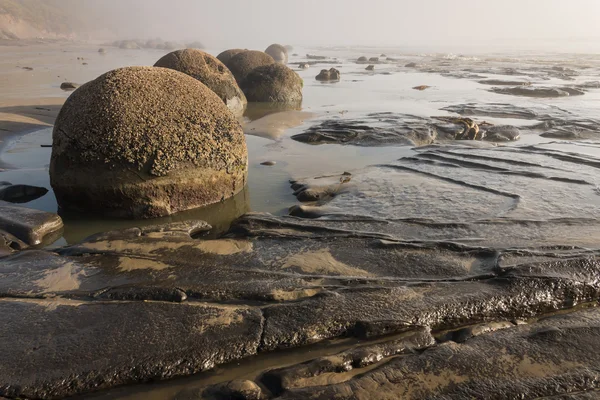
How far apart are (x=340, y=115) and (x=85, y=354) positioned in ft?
30.0

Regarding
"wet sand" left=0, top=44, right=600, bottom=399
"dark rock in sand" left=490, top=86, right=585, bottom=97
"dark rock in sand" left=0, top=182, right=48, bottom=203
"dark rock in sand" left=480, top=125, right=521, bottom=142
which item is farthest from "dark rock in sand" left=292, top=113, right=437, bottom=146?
"dark rock in sand" left=490, top=86, right=585, bottom=97

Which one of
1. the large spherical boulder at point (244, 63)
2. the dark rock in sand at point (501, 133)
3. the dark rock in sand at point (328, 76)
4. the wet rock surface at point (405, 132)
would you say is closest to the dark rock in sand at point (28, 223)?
the wet rock surface at point (405, 132)

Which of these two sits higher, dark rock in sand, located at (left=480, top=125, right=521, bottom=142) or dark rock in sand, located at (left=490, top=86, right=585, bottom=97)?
dark rock in sand, located at (left=490, top=86, right=585, bottom=97)

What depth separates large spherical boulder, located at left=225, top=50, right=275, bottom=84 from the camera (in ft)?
47.0

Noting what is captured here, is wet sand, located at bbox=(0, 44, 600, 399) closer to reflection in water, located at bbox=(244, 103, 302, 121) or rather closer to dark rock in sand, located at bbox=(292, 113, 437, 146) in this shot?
dark rock in sand, located at bbox=(292, 113, 437, 146)

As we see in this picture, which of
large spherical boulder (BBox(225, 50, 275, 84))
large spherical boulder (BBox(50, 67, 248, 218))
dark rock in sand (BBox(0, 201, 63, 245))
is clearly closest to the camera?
dark rock in sand (BBox(0, 201, 63, 245))

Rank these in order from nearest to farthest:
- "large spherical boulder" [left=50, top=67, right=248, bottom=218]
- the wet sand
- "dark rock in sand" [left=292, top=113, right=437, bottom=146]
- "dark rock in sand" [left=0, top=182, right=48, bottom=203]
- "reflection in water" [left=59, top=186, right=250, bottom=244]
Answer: the wet sand, "reflection in water" [left=59, top=186, right=250, bottom=244], "large spherical boulder" [left=50, top=67, right=248, bottom=218], "dark rock in sand" [left=0, top=182, right=48, bottom=203], "dark rock in sand" [left=292, top=113, right=437, bottom=146]

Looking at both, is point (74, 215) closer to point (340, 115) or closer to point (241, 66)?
point (340, 115)

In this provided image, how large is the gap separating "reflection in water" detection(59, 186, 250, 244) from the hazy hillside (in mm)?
52494

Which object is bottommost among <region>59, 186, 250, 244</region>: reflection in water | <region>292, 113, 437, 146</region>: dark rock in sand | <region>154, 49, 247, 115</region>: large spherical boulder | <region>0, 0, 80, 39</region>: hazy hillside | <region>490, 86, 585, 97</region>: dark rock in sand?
<region>59, 186, 250, 244</region>: reflection in water

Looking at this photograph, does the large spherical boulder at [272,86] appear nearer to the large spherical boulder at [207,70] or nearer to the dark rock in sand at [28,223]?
the large spherical boulder at [207,70]

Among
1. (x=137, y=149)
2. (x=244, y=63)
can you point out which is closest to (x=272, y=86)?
(x=244, y=63)

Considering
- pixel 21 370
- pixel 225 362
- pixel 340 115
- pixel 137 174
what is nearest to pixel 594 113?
pixel 340 115

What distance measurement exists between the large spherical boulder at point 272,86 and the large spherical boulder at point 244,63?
3.01 ft
